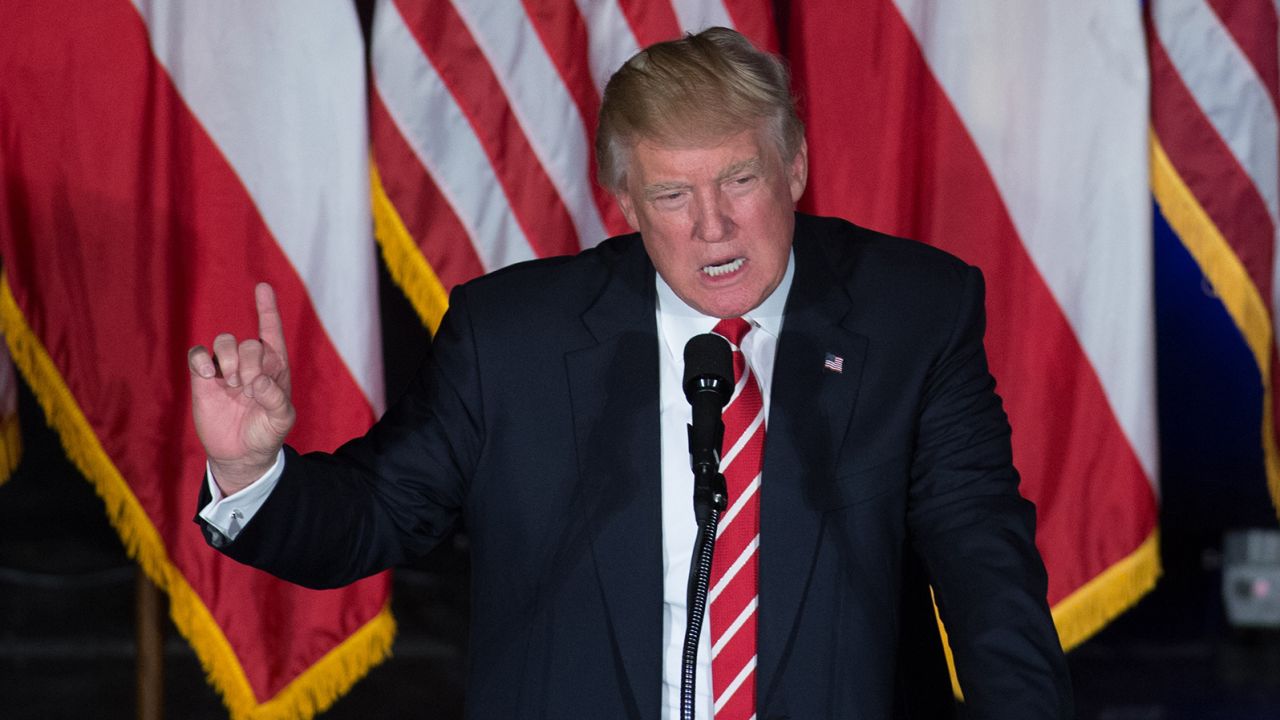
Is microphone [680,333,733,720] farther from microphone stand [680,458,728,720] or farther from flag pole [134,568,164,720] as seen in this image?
flag pole [134,568,164,720]

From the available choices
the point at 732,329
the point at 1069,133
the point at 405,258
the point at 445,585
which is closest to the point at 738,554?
the point at 732,329

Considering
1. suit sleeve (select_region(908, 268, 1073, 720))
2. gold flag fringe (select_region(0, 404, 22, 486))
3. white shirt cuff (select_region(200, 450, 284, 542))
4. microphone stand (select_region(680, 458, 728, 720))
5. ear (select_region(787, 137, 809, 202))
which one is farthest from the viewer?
gold flag fringe (select_region(0, 404, 22, 486))

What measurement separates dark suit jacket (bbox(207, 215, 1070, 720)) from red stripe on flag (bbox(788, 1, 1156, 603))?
103cm

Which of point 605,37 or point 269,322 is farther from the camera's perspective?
point 605,37

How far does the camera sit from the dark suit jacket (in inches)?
61.4

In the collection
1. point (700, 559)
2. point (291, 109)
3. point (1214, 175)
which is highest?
point (291, 109)

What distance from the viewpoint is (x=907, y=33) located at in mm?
2744

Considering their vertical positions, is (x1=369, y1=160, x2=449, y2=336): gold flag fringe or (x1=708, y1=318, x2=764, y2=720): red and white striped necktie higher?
(x1=369, y1=160, x2=449, y2=336): gold flag fringe

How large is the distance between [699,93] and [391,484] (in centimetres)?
58

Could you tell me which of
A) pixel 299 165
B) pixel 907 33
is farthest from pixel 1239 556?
pixel 299 165

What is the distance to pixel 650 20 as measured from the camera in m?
2.73

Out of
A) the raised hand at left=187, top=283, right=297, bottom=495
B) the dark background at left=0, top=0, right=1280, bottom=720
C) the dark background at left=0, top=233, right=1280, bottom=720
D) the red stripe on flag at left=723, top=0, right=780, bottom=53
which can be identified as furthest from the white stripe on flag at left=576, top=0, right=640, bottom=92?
the dark background at left=0, top=233, right=1280, bottom=720

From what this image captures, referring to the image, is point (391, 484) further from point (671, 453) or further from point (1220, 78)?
point (1220, 78)

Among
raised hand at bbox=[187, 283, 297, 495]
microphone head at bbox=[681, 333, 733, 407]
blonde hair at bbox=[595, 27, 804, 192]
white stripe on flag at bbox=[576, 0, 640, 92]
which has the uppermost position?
white stripe on flag at bbox=[576, 0, 640, 92]
